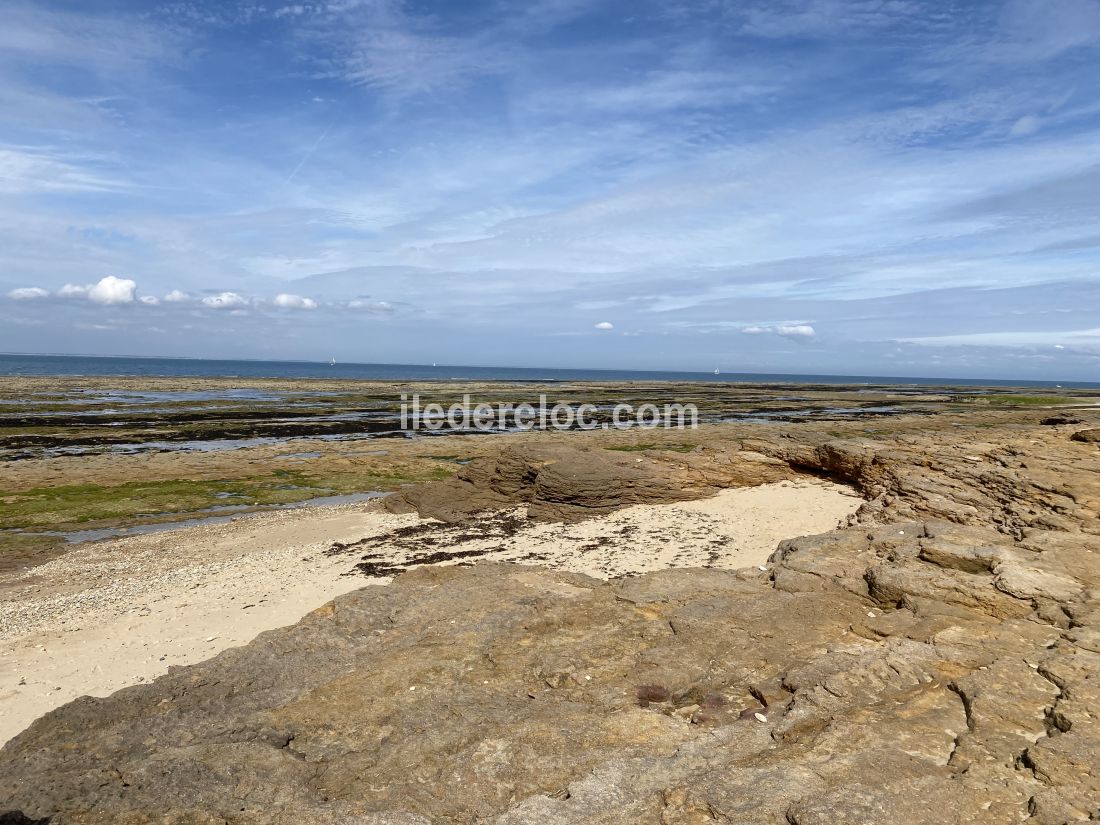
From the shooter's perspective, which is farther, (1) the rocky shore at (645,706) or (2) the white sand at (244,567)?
(2) the white sand at (244,567)

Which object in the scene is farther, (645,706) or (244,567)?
(244,567)

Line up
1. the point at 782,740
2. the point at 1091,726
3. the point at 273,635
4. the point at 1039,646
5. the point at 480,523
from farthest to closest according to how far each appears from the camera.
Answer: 1. the point at 480,523
2. the point at 273,635
3. the point at 1039,646
4. the point at 782,740
5. the point at 1091,726

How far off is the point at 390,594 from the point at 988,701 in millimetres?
6728

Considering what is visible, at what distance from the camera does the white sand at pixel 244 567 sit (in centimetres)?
912

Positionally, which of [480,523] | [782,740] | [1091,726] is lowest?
[480,523]

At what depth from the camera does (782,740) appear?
16.9 feet

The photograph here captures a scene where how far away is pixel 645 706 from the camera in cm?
598

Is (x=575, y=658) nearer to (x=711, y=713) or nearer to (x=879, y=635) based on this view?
(x=711, y=713)

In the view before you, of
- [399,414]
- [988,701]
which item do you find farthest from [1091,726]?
[399,414]

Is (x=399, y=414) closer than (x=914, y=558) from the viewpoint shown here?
No

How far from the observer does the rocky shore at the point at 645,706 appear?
4.55m

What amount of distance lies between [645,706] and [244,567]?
10.6 metres

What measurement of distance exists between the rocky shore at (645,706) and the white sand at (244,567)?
2.81 metres

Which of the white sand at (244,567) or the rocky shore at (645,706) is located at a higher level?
the rocky shore at (645,706)
